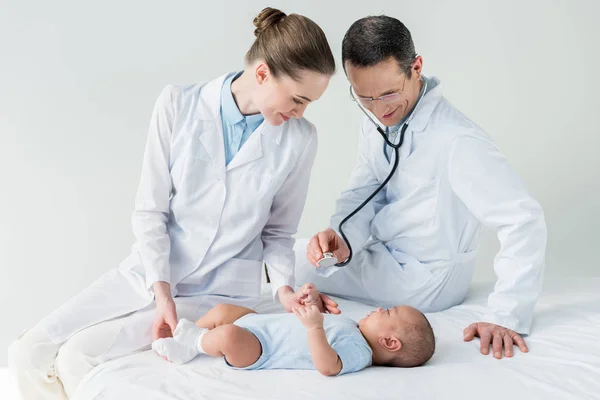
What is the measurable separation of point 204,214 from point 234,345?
53 cm

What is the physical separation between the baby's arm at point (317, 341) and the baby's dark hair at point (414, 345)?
235mm

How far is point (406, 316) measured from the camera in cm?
239

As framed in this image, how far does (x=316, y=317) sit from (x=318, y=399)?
226 millimetres

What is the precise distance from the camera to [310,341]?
7.27 ft

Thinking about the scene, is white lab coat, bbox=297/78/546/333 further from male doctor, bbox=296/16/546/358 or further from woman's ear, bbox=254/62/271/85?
woman's ear, bbox=254/62/271/85

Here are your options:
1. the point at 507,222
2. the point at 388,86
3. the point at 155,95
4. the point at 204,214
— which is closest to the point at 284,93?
the point at 388,86

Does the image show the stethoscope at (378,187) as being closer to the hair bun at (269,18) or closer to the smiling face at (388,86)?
the smiling face at (388,86)

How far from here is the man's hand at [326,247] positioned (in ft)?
8.90

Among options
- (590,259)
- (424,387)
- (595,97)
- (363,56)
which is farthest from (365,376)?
(595,97)

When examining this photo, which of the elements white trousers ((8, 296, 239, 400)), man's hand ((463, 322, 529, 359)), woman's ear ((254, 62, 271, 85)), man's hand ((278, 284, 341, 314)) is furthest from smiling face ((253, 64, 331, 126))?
man's hand ((463, 322, 529, 359))

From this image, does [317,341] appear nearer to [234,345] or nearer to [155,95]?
[234,345]

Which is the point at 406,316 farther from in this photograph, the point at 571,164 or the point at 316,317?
the point at 571,164

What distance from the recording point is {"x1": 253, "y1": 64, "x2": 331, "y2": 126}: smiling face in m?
2.41

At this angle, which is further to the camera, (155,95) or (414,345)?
(155,95)
